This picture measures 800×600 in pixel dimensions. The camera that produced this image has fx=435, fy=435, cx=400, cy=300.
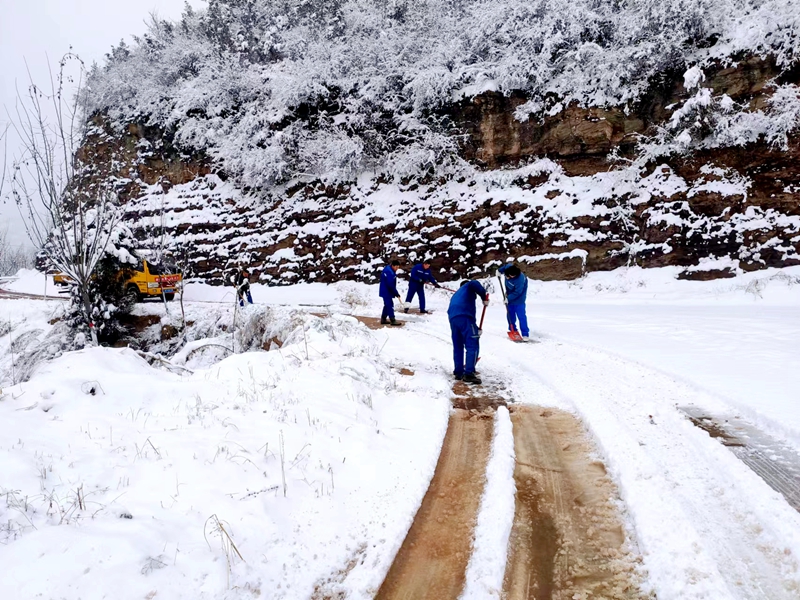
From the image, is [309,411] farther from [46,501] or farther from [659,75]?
[659,75]

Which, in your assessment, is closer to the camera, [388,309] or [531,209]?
[388,309]

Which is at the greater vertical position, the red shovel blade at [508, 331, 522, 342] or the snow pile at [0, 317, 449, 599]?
the red shovel blade at [508, 331, 522, 342]

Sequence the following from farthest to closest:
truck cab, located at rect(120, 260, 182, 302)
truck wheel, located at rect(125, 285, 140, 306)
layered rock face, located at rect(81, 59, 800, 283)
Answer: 1. truck cab, located at rect(120, 260, 182, 302)
2. truck wheel, located at rect(125, 285, 140, 306)
3. layered rock face, located at rect(81, 59, 800, 283)

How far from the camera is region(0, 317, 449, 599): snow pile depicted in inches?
84.7

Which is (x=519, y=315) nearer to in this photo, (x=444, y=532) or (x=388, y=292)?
(x=388, y=292)

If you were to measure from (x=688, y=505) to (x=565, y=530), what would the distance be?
2.82 ft

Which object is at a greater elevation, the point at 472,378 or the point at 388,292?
the point at 388,292

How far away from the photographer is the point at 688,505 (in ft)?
9.48

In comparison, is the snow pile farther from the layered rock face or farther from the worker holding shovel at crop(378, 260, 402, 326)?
the layered rock face

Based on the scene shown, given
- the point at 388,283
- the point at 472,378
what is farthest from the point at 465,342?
the point at 388,283

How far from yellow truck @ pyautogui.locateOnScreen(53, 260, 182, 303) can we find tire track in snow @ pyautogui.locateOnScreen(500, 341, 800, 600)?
613 inches

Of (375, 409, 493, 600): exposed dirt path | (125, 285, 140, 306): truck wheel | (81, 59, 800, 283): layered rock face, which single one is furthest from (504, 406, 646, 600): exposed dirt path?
(125, 285, 140, 306): truck wheel

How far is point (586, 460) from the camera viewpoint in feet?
12.2

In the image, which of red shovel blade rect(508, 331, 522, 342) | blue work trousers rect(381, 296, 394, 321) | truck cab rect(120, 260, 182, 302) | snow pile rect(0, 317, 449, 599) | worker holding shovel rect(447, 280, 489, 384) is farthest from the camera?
truck cab rect(120, 260, 182, 302)
